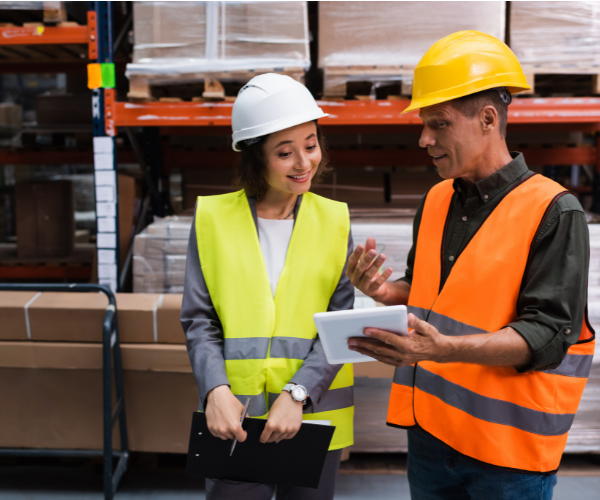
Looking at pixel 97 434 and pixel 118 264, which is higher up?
pixel 118 264

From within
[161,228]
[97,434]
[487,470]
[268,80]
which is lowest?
[97,434]

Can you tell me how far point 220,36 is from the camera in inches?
121

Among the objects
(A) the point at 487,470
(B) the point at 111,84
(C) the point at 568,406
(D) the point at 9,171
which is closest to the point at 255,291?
(A) the point at 487,470

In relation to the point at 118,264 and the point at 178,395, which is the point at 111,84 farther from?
A: the point at 178,395

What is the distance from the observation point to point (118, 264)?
3.57 m

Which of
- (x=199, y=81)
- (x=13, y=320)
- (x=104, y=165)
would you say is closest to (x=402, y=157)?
(x=199, y=81)

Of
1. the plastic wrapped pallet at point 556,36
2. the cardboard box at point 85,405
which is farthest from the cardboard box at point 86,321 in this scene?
the plastic wrapped pallet at point 556,36

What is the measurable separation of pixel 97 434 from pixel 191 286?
196 cm

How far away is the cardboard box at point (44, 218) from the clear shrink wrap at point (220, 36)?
1.94m

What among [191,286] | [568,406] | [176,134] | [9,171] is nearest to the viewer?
[568,406]

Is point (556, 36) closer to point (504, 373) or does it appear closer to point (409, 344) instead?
point (504, 373)

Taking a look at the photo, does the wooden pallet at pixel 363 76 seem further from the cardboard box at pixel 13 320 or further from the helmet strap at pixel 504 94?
the cardboard box at pixel 13 320

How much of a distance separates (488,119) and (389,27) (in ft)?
6.14

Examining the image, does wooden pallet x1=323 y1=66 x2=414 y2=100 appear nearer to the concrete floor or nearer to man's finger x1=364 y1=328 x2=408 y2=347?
man's finger x1=364 y1=328 x2=408 y2=347
